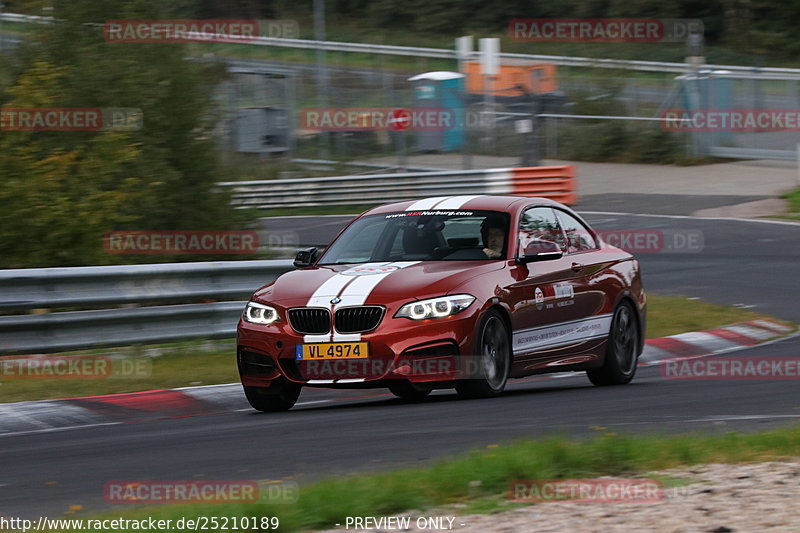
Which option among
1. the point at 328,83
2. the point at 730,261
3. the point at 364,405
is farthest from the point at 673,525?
the point at 328,83

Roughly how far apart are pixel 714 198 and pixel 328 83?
46.4 ft

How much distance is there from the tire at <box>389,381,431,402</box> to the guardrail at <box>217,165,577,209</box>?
55.9 ft

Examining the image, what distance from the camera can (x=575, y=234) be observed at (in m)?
11.5

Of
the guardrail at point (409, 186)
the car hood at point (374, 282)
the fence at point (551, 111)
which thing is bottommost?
the guardrail at point (409, 186)

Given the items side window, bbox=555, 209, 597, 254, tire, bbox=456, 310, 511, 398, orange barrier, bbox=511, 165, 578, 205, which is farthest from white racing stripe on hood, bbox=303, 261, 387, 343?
orange barrier, bbox=511, 165, 578, 205

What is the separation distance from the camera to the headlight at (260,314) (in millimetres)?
9781

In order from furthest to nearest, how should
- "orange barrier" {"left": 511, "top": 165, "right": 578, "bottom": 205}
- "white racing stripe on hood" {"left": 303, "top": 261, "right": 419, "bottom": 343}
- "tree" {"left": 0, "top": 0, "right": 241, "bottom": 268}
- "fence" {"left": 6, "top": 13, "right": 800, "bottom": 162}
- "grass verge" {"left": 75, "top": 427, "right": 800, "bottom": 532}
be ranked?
"fence" {"left": 6, "top": 13, "right": 800, "bottom": 162} < "orange barrier" {"left": 511, "top": 165, "right": 578, "bottom": 205} < "tree" {"left": 0, "top": 0, "right": 241, "bottom": 268} < "white racing stripe on hood" {"left": 303, "top": 261, "right": 419, "bottom": 343} < "grass verge" {"left": 75, "top": 427, "right": 800, "bottom": 532}

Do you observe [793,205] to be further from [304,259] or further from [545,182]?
[304,259]

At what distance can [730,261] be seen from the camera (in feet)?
70.0

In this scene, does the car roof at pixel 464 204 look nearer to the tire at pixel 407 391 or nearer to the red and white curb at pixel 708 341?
the tire at pixel 407 391

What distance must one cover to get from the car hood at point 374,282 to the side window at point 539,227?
56 centimetres

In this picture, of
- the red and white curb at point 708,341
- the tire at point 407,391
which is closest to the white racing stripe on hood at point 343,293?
the tire at point 407,391

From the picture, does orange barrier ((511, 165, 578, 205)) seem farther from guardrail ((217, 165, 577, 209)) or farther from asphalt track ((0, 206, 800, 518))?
asphalt track ((0, 206, 800, 518))

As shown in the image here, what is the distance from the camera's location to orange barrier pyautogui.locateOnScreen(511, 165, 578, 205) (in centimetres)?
2880
